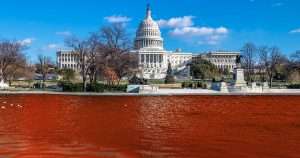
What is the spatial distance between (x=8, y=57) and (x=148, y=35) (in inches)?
4130

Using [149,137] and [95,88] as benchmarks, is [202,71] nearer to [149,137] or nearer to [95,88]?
[95,88]

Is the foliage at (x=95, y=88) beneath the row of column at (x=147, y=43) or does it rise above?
beneath

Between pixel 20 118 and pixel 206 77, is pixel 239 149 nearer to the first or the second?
pixel 20 118

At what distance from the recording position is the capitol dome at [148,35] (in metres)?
164

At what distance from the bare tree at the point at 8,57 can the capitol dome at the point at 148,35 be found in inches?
3895

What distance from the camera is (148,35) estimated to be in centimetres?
16438

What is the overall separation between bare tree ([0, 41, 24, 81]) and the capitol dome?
9894 centimetres

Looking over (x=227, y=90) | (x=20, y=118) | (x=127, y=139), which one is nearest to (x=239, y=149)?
(x=127, y=139)

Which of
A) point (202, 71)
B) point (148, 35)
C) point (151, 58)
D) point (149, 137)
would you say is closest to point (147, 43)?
Answer: point (148, 35)

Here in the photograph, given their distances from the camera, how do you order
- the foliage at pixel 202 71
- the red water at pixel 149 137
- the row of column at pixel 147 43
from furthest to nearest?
the row of column at pixel 147 43
the foliage at pixel 202 71
the red water at pixel 149 137

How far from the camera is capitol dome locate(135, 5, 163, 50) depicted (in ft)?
536

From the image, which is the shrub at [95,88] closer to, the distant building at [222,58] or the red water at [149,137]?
the red water at [149,137]

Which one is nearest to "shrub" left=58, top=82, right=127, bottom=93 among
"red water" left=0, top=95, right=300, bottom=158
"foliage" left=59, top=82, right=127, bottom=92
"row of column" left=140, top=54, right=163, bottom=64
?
"foliage" left=59, top=82, right=127, bottom=92

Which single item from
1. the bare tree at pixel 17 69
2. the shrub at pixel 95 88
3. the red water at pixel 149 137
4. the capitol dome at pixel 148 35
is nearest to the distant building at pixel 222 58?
the capitol dome at pixel 148 35
